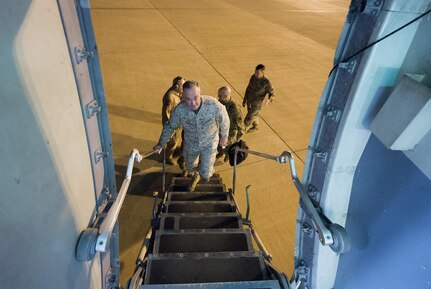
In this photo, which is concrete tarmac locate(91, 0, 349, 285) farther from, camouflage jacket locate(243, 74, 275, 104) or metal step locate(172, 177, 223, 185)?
camouflage jacket locate(243, 74, 275, 104)

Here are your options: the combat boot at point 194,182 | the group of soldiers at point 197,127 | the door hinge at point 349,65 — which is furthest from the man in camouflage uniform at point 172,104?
the door hinge at point 349,65

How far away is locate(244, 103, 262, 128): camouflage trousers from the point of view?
604 centimetres

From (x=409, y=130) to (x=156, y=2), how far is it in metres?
17.2

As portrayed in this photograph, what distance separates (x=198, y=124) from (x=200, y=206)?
3.81 feet

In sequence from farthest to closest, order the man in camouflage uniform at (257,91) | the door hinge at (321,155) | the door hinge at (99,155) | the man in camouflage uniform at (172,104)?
the man in camouflage uniform at (257,91), the man in camouflage uniform at (172,104), the door hinge at (99,155), the door hinge at (321,155)

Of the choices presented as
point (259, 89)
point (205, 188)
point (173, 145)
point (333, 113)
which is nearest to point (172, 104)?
point (173, 145)

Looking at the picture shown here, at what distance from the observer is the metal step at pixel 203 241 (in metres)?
2.71

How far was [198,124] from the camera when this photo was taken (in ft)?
11.2

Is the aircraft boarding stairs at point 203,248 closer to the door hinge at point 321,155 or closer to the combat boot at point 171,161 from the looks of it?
the door hinge at point 321,155

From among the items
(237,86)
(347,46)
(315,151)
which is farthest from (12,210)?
(237,86)

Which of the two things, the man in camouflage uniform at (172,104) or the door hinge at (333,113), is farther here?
the man in camouflage uniform at (172,104)

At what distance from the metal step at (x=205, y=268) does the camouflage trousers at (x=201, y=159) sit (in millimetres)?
1707

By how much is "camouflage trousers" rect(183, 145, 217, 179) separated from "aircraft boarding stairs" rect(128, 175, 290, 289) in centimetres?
38

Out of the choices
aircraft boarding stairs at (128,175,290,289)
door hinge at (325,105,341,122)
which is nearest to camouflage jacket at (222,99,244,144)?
aircraft boarding stairs at (128,175,290,289)
